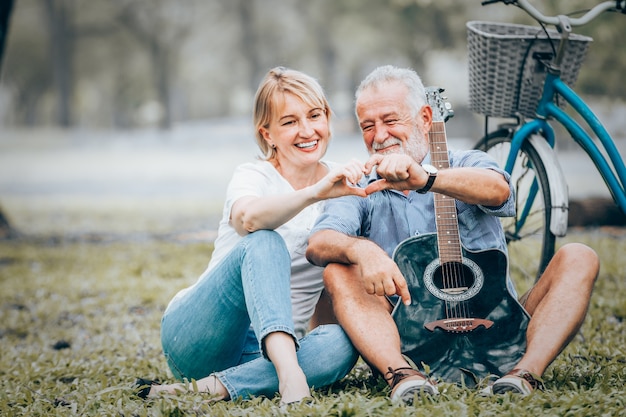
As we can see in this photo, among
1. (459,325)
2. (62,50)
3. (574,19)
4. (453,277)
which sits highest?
(62,50)

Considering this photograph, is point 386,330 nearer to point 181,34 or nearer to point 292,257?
point 292,257

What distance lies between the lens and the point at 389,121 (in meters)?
3.00

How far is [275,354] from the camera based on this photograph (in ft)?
8.65

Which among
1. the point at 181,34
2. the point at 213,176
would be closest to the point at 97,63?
the point at 181,34

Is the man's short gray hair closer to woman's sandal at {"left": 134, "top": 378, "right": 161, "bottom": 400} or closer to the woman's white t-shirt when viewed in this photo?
the woman's white t-shirt

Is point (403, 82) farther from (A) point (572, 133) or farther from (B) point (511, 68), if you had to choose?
(A) point (572, 133)

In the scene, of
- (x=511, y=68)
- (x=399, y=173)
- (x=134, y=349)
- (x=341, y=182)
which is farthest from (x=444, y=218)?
(x=134, y=349)

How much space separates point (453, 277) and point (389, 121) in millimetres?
679

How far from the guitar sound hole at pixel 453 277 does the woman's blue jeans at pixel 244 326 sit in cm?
42

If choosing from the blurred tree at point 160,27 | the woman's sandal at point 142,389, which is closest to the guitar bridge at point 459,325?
the woman's sandal at point 142,389

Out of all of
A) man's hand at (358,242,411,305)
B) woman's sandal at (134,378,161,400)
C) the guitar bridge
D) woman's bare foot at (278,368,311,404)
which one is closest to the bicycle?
the guitar bridge

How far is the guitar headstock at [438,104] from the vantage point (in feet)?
9.98

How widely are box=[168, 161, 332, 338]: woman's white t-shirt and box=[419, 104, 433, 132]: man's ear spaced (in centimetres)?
60

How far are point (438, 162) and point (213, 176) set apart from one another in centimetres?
1427
